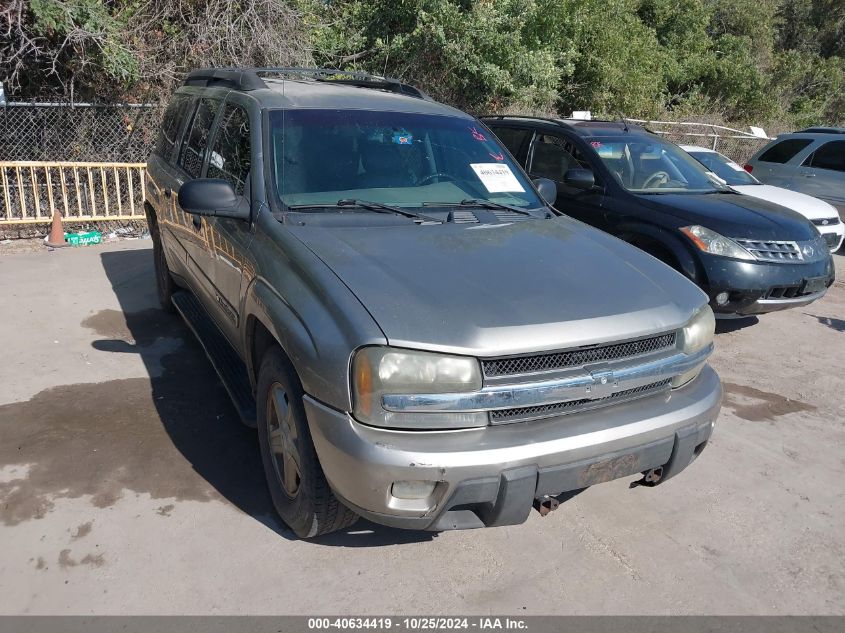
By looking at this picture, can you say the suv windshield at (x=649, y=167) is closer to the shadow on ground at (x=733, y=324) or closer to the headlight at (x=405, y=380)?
the shadow on ground at (x=733, y=324)

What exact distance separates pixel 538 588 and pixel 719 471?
162cm

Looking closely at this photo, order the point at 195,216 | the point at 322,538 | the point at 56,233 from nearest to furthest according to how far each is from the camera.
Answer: the point at 322,538, the point at 195,216, the point at 56,233

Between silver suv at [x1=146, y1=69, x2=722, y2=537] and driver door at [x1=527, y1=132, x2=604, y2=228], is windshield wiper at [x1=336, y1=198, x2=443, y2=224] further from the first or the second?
driver door at [x1=527, y1=132, x2=604, y2=228]

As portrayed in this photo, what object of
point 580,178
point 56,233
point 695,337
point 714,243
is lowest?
point 56,233

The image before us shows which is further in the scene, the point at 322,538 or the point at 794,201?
the point at 794,201

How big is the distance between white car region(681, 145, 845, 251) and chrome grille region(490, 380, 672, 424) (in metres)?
6.40

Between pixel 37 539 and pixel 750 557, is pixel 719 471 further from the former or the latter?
pixel 37 539

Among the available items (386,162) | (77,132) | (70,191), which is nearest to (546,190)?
(386,162)

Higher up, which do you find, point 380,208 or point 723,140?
point 380,208

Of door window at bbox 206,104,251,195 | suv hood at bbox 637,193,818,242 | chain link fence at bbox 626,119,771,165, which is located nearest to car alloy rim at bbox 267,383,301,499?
door window at bbox 206,104,251,195

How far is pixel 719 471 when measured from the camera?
13.1 ft

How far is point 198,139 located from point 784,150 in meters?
10.3

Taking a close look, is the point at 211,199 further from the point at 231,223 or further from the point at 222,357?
the point at 222,357

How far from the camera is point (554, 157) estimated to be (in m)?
7.13
